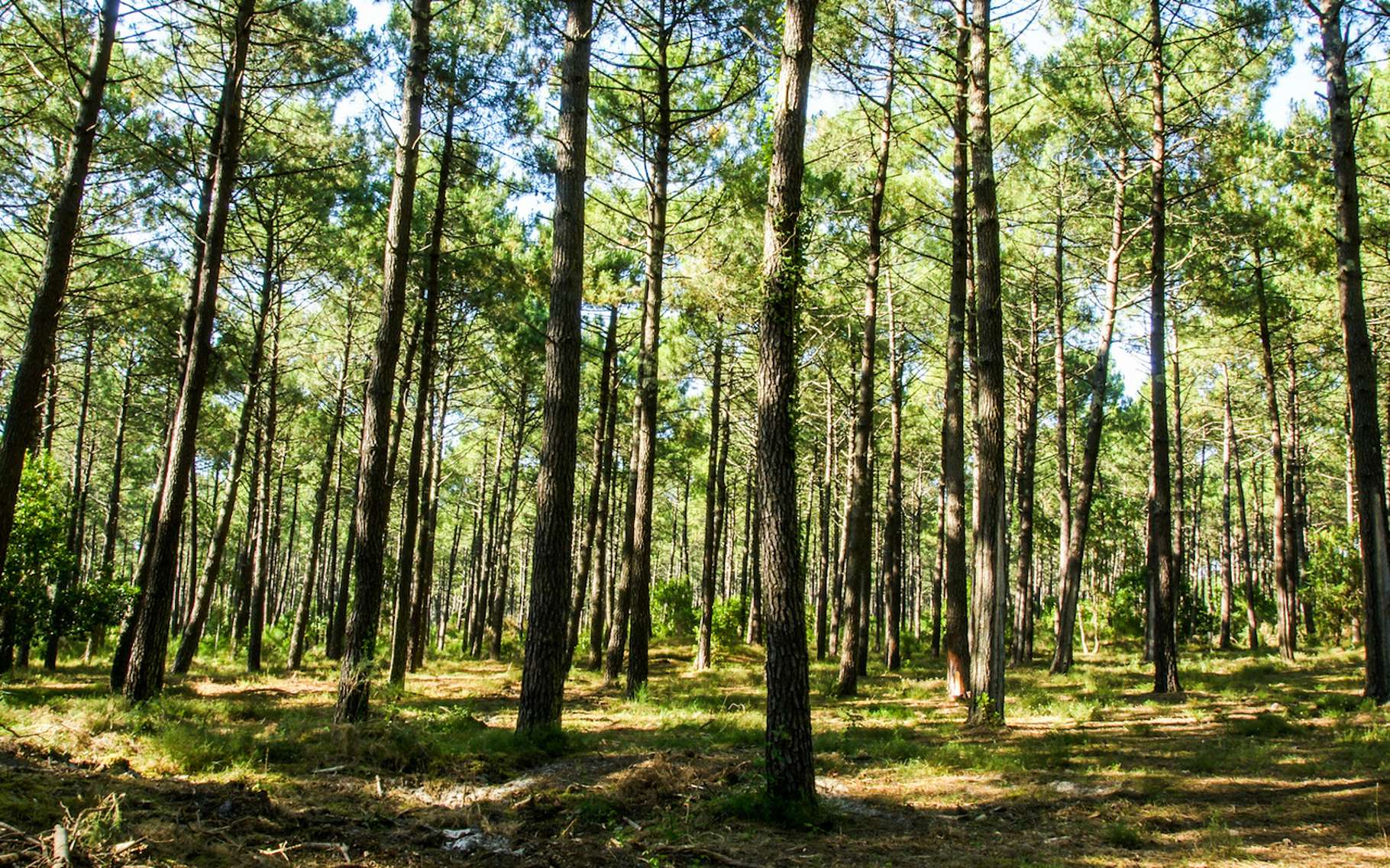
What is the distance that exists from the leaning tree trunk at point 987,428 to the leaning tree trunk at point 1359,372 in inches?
181

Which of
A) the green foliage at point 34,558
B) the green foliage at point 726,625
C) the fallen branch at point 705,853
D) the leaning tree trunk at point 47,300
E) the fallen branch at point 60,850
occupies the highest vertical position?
the leaning tree trunk at point 47,300

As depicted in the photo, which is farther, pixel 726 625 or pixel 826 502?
pixel 826 502

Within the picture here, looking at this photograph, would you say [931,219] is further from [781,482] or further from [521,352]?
[781,482]

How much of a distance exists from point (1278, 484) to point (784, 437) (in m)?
18.9

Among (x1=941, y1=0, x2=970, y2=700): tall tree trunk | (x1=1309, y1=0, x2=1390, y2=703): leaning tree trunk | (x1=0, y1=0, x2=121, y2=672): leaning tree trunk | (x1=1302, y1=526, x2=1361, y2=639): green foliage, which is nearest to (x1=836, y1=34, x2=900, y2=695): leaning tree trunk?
(x1=941, y1=0, x2=970, y2=700): tall tree trunk

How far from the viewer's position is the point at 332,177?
13.2 meters

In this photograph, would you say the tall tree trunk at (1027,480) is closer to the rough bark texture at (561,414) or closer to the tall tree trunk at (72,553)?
the rough bark texture at (561,414)

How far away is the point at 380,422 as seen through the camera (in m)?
8.71

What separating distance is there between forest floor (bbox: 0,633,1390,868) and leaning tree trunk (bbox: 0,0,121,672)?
6.84ft

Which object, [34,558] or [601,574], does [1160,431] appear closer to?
[601,574]

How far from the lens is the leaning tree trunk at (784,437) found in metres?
5.50

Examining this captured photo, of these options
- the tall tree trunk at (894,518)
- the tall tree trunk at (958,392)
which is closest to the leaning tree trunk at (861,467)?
the tall tree trunk at (958,392)

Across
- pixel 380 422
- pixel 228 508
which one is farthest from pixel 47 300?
pixel 228 508

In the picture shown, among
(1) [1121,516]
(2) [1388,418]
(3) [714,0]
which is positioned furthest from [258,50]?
(1) [1121,516]
